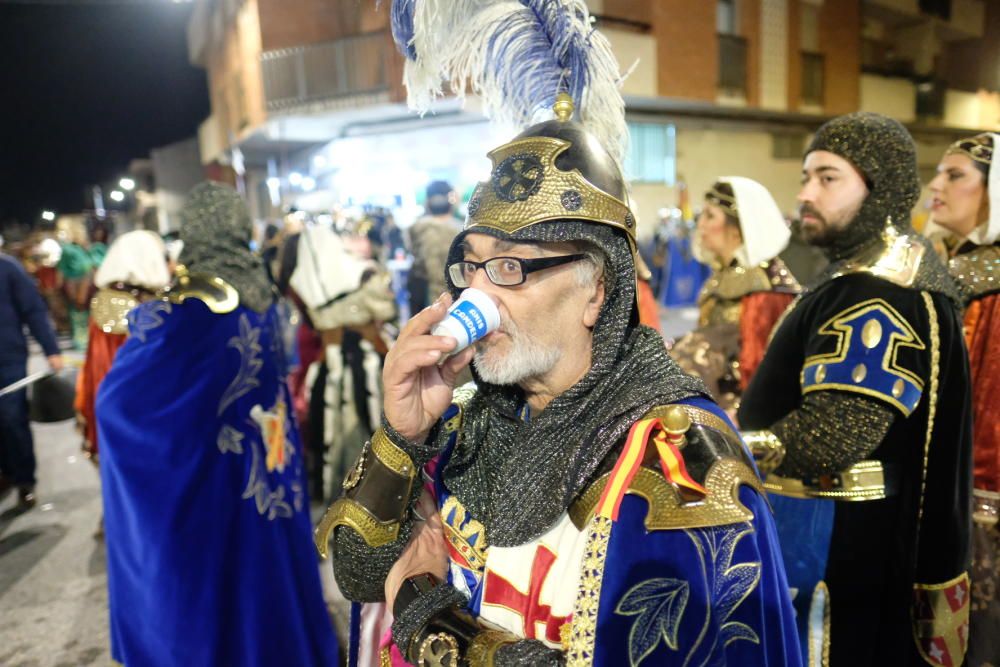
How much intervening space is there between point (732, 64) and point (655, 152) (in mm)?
2510

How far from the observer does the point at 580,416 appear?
130 cm

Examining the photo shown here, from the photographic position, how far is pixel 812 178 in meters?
2.23

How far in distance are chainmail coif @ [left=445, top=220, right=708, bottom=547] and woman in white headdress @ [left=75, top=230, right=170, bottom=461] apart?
11.8 ft

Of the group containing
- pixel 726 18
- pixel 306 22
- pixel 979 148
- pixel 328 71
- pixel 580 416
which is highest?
pixel 726 18

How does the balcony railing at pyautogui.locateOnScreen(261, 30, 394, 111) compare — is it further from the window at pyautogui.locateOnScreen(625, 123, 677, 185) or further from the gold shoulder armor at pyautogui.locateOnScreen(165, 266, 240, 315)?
the gold shoulder armor at pyautogui.locateOnScreen(165, 266, 240, 315)

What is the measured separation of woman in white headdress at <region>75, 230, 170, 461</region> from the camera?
4112 mm

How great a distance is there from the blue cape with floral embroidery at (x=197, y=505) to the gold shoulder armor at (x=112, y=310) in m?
1.68

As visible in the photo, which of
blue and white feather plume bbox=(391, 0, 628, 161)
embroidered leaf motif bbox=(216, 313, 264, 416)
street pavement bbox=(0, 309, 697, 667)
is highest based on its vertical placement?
blue and white feather plume bbox=(391, 0, 628, 161)

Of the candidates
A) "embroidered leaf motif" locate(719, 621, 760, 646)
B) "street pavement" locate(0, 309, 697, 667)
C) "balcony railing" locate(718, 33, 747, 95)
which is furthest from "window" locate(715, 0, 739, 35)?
"embroidered leaf motif" locate(719, 621, 760, 646)

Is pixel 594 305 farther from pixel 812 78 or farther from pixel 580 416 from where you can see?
pixel 812 78

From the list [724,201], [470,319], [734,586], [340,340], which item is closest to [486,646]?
[734,586]

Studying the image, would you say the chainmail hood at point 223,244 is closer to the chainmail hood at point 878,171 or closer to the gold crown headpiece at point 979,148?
the chainmail hood at point 878,171

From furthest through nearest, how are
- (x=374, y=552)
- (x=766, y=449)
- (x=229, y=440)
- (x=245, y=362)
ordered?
(x=245, y=362) → (x=229, y=440) → (x=766, y=449) → (x=374, y=552)

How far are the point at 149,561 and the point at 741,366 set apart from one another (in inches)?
112
